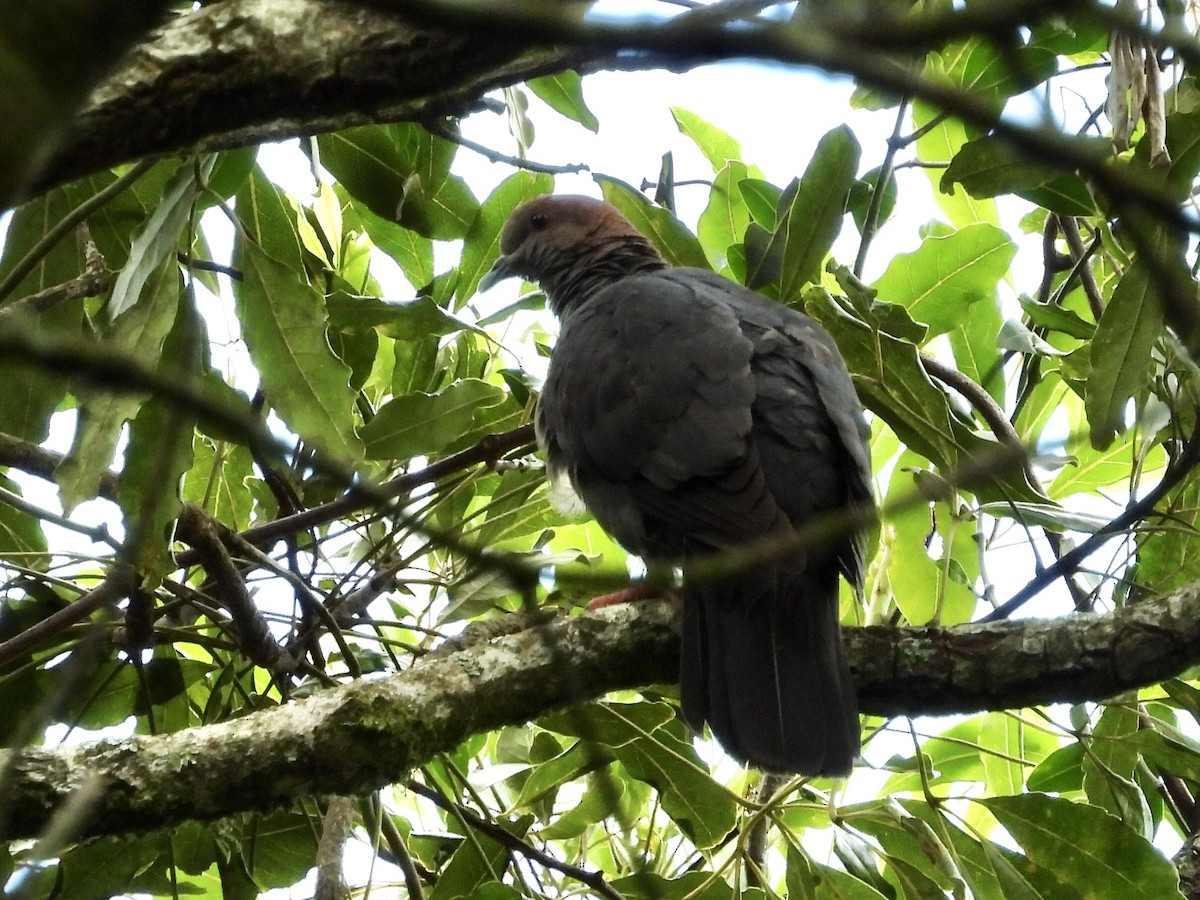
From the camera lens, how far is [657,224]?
2992 mm

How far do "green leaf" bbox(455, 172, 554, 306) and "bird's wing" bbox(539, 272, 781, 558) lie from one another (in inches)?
13.0

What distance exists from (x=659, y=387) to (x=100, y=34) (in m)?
2.43

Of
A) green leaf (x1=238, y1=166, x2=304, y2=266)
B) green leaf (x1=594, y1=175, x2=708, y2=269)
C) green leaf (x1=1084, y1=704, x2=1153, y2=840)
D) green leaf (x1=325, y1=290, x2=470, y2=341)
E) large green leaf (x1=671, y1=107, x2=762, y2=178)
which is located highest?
large green leaf (x1=671, y1=107, x2=762, y2=178)

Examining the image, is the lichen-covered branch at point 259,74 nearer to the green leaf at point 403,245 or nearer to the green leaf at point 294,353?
the green leaf at point 294,353

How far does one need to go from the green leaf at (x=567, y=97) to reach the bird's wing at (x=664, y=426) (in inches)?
23.5

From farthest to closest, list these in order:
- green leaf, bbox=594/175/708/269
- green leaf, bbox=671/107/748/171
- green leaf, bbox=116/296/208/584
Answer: green leaf, bbox=671/107/748/171 → green leaf, bbox=594/175/708/269 → green leaf, bbox=116/296/208/584

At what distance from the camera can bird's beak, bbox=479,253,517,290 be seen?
4125mm

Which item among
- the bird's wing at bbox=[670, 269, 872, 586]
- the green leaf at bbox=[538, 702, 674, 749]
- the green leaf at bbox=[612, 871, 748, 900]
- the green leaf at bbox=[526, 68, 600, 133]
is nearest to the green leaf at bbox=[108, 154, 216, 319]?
the green leaf at bbox=[526, 68, 600, 133]

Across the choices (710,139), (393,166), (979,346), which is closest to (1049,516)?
(979,346)

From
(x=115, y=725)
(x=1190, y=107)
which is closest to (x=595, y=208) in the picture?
(x=1190, y=107)

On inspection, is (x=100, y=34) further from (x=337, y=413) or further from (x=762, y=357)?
(x=762, y=357)

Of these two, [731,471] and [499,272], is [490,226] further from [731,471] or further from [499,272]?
[499,272]

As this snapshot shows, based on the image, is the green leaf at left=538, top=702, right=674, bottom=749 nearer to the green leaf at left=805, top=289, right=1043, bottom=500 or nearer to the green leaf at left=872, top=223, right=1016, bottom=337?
the green leaf at left=805, top=289, right=1043, bottom=500

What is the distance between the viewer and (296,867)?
9.00 feet
